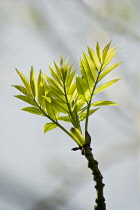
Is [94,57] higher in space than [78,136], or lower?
higher

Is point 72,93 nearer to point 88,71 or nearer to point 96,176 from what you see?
point 88,71

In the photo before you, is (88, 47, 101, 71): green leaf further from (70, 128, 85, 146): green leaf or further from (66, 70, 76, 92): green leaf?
(70, 128, 85, 146): green leaf

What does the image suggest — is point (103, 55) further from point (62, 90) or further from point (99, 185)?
point (99, 185)

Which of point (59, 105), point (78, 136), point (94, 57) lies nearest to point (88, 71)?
point (94, 57)

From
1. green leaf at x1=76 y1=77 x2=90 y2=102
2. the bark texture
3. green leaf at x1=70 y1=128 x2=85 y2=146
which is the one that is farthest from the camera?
green leaf at x1=76 y1=77 x2=90 y2=102

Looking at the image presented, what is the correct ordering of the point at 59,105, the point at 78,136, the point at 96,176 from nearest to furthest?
the point at 96,176 < the point at 78,136 < the point at 59,105

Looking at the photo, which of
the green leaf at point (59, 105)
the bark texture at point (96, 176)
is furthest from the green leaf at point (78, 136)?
the green leaf at point (59, 105)

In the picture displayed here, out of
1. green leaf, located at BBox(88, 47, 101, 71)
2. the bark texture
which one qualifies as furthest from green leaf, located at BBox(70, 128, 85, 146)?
green leaf, located at BBox(88, 47, 101, 71)
